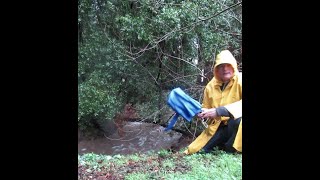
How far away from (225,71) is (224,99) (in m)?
0.30

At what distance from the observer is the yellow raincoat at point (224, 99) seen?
3.78 metres

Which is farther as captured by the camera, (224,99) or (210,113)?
(224,99)

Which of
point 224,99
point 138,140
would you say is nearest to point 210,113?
point 224,99

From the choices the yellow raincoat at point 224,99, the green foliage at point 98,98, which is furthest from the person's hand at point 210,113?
the green foliage at point 98,98

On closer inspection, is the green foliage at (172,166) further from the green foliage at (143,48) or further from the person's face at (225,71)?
the green foliage at (143,48)

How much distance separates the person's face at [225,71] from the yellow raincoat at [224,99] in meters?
0.04

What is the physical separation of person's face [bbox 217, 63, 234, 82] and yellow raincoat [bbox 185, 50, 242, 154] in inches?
1.5

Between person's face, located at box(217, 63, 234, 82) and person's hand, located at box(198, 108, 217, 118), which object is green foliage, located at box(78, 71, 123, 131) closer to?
person's face, located at box(217, 63, 234, 82)

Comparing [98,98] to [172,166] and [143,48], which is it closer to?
[143,48]

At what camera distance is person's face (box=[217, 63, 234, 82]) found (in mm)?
3994

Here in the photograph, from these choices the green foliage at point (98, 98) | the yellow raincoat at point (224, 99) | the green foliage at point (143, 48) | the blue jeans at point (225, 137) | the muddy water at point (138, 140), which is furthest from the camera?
the muddy water at point (138, 140)

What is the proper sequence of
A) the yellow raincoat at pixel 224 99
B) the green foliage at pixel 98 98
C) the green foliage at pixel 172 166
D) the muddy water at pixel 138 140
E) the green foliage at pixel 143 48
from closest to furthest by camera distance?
1. the green foliage at pixel 172 166
2. the yellow raincoat at pixel 224 99
3. the green foliage at pixel 143 48
4. the green foliage at pixel 98 98
5. the muddy water at pixel 138 140

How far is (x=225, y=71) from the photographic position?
13.2 ft
